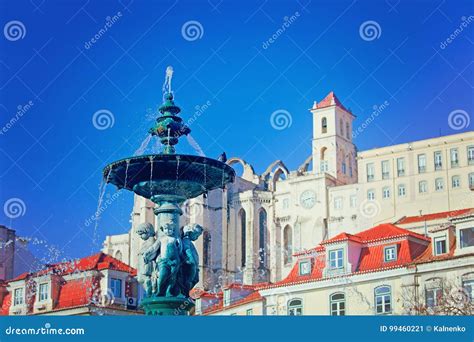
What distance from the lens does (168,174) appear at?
45.8 ft

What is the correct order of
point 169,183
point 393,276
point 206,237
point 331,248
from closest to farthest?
point 169,183 < point 393,276 < point 331,248 < point 206,237

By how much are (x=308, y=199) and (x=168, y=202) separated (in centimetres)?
3265

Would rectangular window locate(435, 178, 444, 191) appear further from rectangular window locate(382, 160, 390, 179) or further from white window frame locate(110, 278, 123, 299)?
white window frame locate(110, 278, 123, 299)

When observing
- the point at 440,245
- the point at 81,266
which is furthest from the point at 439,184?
the point at 81,266

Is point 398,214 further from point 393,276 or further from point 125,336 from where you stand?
point 125,336

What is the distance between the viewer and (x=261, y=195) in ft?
168

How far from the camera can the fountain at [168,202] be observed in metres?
13.5

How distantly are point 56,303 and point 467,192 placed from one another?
1605 centimetres

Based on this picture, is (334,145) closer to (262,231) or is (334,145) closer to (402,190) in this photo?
(262,231)

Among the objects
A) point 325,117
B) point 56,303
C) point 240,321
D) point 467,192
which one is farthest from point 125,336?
point 325,117

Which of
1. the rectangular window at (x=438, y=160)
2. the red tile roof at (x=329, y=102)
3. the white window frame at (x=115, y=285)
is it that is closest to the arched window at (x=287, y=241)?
the red tile roof at (x=329, y=102)

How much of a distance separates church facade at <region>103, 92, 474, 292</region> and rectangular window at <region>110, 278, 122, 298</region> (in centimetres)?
977

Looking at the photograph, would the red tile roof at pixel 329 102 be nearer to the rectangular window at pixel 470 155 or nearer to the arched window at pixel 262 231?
the rectangular window at pixel 470 155

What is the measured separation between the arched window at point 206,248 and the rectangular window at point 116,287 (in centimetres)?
2276
